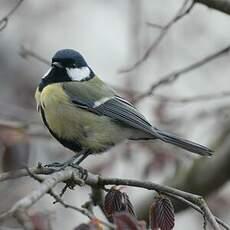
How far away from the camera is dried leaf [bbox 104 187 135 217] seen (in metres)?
1.69

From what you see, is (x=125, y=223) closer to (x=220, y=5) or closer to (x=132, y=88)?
(x=220, y=5)

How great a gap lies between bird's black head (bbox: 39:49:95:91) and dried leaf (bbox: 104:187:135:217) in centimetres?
107

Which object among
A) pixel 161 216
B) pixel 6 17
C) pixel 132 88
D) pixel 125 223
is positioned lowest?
pixel 132 88

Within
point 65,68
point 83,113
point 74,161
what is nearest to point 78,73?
point 65,68

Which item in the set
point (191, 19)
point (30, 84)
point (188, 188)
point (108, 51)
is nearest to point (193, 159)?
point (188, 188)

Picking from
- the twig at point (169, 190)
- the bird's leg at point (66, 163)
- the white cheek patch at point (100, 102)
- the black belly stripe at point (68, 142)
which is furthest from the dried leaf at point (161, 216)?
the white cheek patch at point (100, 102)

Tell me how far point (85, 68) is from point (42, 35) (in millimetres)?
3449

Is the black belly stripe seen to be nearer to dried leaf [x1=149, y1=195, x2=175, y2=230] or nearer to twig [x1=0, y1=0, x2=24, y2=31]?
twig [x1=0, y1=0, x2=24, y2=31]

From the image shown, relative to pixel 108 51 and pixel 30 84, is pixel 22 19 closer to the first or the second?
pixel 30 84

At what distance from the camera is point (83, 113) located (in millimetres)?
2691

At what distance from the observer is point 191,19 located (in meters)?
5.84

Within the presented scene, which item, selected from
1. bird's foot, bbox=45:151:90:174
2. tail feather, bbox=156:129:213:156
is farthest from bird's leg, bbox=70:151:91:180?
tail feather, bbox=156:129:213:156

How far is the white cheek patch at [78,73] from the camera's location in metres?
2.76

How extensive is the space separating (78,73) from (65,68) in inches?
3.5
